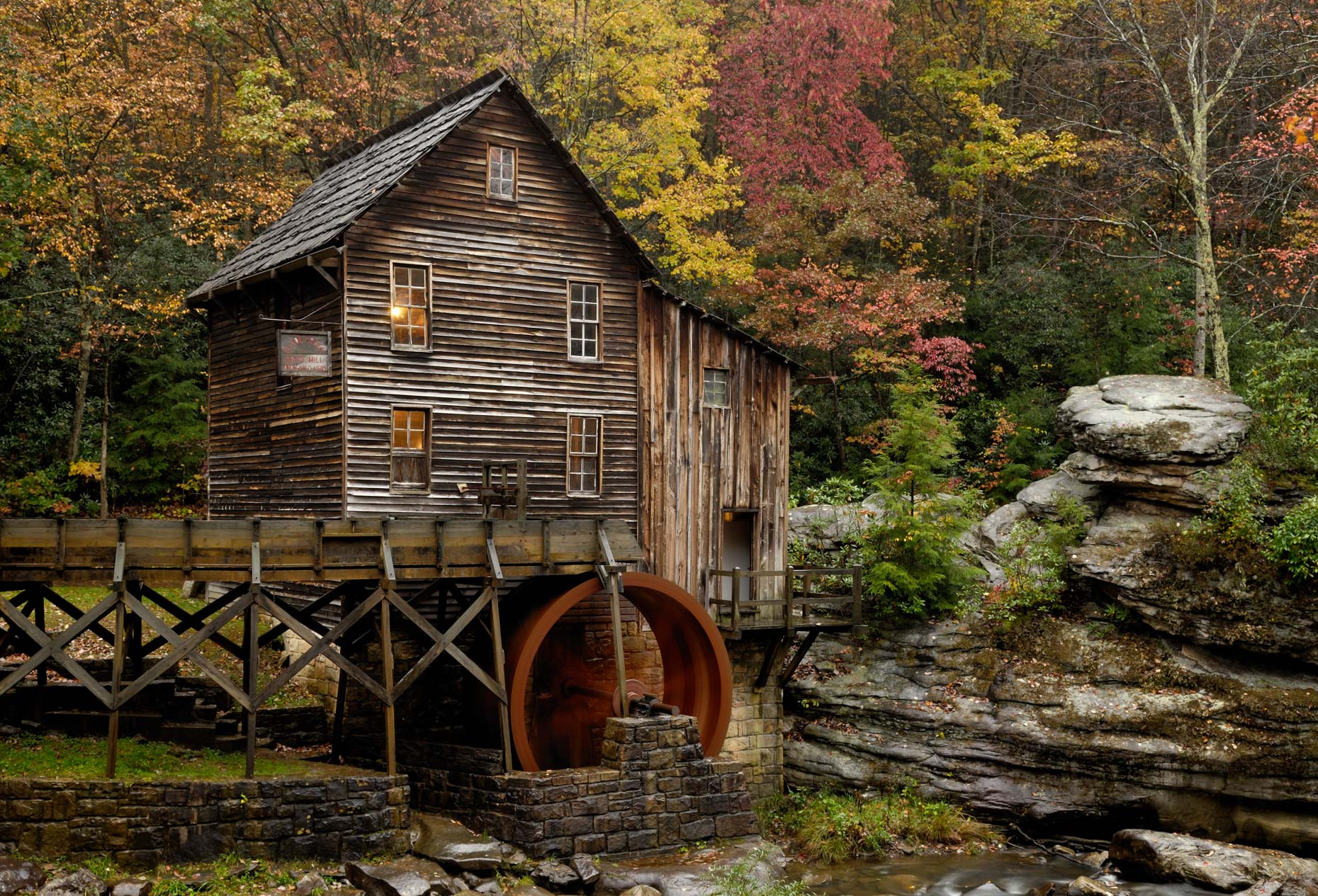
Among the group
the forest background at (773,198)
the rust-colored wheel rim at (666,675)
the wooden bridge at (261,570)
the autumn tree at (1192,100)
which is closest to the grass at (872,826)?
the rust-colored wheel rim at (666,675)

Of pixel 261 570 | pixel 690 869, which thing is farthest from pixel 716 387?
pixel 261 570

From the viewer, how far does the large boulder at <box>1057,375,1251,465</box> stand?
64.3ft

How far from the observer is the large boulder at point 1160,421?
19.6 meters

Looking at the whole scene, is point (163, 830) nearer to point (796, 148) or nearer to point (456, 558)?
point (456, 558)

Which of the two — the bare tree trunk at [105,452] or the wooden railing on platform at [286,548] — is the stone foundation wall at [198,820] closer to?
the wooden railing on platform at [286,548]

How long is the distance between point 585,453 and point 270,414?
511cm

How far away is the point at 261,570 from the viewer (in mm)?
13266

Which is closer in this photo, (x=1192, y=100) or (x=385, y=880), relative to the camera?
(x=385, y=880)

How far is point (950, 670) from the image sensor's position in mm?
19766

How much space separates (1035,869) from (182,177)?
26602 millimetres

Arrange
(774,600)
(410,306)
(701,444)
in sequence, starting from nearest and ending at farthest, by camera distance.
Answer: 1. (410,306)
2. (774,600)
3. (701,444)

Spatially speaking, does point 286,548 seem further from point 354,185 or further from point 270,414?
point 354,185

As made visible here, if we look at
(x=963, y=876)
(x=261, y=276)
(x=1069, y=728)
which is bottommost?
(x=963, y=876)

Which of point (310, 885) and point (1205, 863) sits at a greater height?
point (310, 885)
